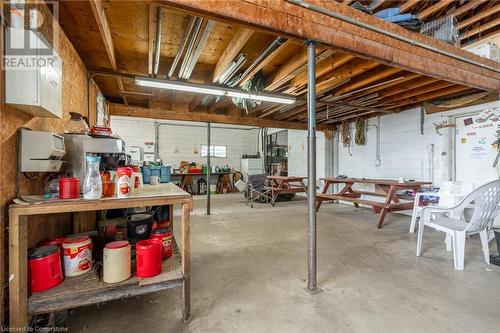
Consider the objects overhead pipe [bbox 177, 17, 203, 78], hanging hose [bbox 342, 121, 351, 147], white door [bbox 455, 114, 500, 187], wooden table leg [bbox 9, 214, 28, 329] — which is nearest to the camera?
wooden table leg [bbox 9, 214, 28, 329]

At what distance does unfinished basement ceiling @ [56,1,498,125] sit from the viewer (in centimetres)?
225

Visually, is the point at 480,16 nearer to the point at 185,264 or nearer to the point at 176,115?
the point at 185,264

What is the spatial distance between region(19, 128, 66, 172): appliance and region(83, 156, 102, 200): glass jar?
9.4 inches

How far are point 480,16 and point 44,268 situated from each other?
5.53 m

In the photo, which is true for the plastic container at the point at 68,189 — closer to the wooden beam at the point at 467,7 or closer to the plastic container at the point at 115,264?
the plastic container at the point at 115,264

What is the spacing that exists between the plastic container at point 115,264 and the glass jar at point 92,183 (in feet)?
1.21

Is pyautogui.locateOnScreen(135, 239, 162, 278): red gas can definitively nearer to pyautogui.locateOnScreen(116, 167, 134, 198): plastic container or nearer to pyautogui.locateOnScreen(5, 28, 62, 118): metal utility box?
pyautogui.locateOnScreen(116, 167, 134, 198): plastic container

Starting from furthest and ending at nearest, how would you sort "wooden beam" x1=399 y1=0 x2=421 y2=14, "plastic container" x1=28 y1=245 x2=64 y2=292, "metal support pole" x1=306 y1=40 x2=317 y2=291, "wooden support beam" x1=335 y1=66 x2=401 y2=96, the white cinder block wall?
the white cinder block wall < "wooden support beam" x1=335 y1=66 x2=401 y2=96 < "wooden beam" x1=399 y1=0 x2=421 y2=14 < "metal support pole" x1=306 y1=40 x2=317 y2=291 < "plastic container" x1=28 y1=245 x2=64 y2=292

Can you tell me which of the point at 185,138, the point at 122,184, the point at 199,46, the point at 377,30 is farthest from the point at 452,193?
the point at 185,138

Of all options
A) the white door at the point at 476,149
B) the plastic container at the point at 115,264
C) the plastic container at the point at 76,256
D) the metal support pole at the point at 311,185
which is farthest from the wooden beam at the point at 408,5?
the plastic container at the point at 76,256

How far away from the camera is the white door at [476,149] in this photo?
389cm

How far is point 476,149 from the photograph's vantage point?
13.4 ft

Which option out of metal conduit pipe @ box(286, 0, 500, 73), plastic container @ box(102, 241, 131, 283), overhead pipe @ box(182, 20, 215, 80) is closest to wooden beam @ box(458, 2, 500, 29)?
metal conduit pipe @ box(286, 0, 500, 73)

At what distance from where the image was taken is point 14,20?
125 centimetres
